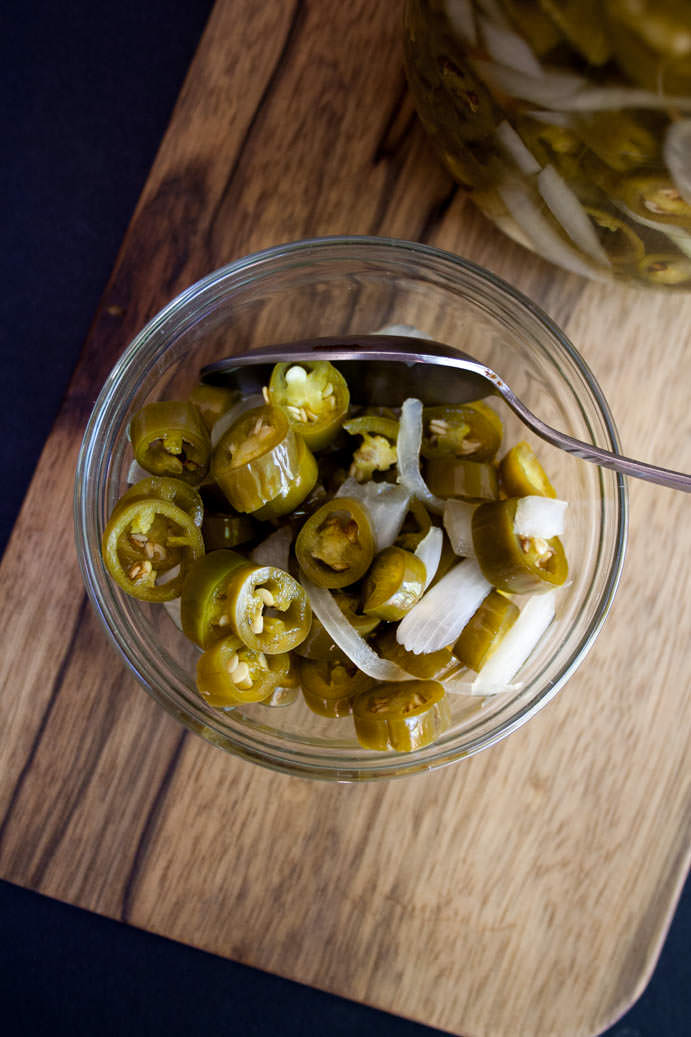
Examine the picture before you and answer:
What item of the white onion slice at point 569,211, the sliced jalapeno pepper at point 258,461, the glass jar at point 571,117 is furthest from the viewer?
the sliced jalapeno pepper at point 258,461

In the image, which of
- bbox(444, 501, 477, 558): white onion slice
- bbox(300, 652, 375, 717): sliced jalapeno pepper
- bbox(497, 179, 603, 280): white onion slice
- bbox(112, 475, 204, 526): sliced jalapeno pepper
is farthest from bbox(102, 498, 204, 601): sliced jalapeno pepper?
bbox(497, 179, 603, 280): white onion slice

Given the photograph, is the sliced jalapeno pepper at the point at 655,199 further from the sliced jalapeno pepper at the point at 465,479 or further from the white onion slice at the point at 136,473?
the white onion slice at the point at 136,473

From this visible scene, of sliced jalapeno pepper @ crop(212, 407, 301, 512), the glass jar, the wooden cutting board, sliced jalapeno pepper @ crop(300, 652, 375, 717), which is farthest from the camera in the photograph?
the wooden cutting board

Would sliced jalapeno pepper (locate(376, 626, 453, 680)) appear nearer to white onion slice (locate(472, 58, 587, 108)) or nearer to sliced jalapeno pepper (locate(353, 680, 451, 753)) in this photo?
sliced jalapeno pepper (locate(353, 680, 451, 753))

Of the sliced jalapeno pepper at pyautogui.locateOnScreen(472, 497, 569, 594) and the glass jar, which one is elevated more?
the glass jar

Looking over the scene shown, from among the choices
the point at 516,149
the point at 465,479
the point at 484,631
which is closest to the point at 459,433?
the point at 465,479

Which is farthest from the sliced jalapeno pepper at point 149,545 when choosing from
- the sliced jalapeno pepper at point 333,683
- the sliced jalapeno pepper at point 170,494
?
the sliced jalapeno pepper at point 333,683
